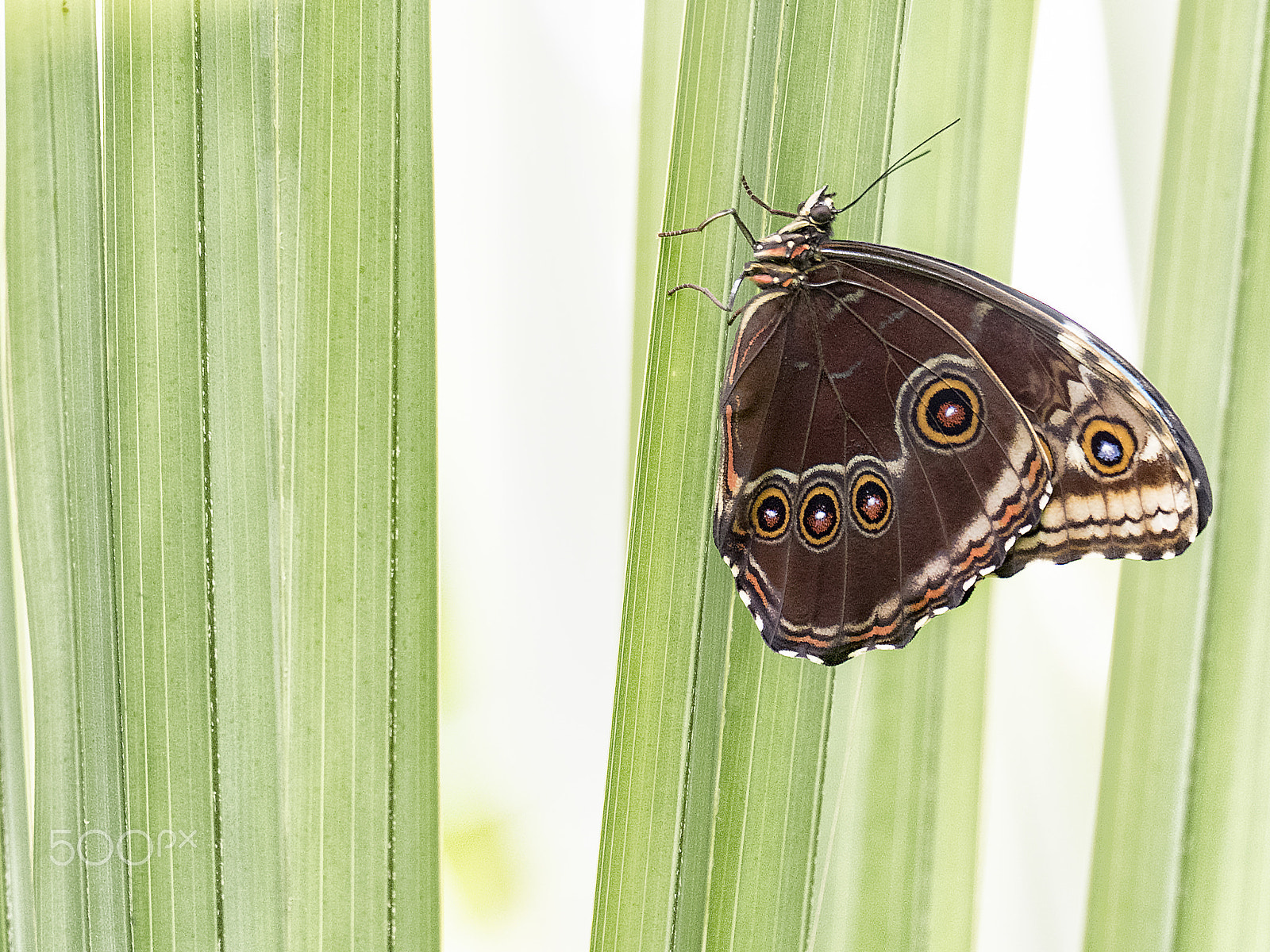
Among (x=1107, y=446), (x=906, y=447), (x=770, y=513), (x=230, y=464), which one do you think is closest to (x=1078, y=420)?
(x=1107, y=446)

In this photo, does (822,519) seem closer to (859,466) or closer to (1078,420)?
(859,466)

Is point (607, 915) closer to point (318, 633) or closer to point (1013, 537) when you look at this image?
point (318, 633)

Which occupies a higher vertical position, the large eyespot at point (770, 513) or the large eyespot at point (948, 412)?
the large eyespot at point (948, 412)

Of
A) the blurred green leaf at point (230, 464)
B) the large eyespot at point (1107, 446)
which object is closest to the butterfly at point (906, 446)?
the large eyespot at point (1107, 446)

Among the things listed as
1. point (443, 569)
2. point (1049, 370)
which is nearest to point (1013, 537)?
point (1049, 370)

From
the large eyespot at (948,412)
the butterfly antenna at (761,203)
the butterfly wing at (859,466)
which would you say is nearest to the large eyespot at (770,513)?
the butterfly wing at (859,466)

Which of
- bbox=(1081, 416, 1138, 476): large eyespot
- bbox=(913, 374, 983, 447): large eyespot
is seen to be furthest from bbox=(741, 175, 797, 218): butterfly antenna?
bbox=(1081, 416, 1138, 476): large eyespot

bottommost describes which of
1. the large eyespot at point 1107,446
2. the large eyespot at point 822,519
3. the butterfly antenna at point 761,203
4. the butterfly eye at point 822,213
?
the large eyespot at point 822,519

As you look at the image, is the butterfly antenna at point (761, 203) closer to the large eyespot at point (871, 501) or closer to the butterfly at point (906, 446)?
the butterfly at point (906, 446)

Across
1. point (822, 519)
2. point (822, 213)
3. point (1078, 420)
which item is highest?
point (822, 213)
